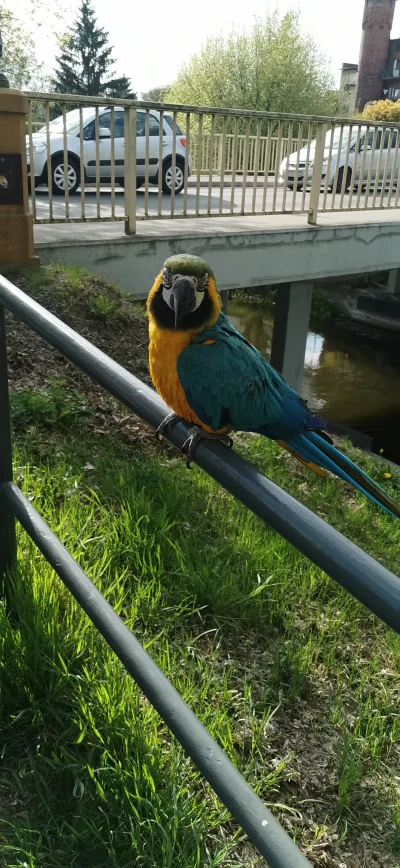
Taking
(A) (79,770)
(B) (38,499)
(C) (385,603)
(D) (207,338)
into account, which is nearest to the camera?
(C) (385,603)

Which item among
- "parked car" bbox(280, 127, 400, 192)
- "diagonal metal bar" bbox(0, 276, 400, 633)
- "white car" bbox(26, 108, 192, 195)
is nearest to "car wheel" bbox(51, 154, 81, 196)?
"white car" bbox(26, 108, 192, 195)

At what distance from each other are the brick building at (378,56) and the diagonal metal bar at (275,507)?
172 ft

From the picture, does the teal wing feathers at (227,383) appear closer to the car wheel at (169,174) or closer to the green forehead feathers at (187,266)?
the green forehead feathers at (187,266)

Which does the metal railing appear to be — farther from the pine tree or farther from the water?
the pine tree

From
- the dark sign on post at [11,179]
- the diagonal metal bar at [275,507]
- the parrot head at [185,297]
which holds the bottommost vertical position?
the diagonal metal bar at [275,507]

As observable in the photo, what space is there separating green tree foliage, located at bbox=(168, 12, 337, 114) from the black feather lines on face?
3568 cm

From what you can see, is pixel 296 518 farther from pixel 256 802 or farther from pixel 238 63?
pixel 238 63

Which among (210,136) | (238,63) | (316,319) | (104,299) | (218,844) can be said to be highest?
(238,63)

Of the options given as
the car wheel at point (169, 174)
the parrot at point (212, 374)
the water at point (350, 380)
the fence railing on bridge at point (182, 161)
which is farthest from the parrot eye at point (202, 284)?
the car wheel at point (169, 174)

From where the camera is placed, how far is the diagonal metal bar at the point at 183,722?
1.01 meters

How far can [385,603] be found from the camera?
750mm

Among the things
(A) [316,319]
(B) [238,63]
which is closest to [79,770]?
(A) [316,319]

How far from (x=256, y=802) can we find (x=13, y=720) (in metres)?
1.04

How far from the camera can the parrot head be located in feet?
6.66
